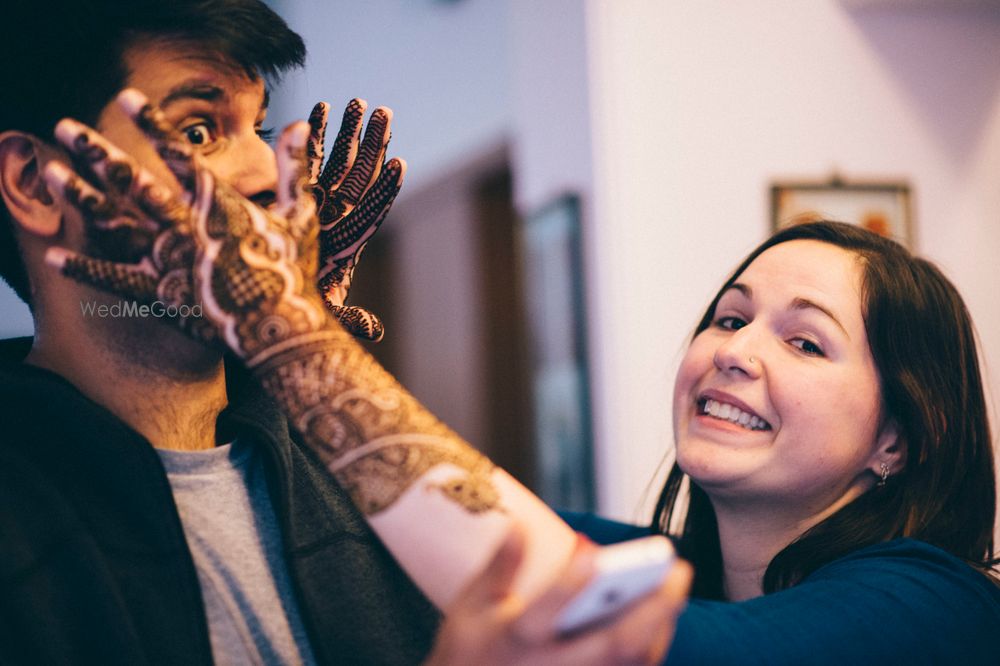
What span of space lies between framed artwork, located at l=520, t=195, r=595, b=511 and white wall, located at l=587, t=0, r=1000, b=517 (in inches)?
3.7

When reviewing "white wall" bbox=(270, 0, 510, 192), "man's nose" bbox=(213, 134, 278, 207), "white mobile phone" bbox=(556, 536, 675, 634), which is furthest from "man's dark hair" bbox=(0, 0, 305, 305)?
"white wall" bbox=(270, 0, 510, 192)

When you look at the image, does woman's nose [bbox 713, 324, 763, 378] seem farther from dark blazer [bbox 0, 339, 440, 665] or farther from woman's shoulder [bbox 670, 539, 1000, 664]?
dark blazer [bbox 0, 339, 440, 665]

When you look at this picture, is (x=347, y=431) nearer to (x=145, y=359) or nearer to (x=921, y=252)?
(x=145, y=359)

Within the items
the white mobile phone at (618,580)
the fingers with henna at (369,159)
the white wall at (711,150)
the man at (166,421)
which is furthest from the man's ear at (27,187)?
the white wall at (711,150)

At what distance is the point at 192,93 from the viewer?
95 centimetres

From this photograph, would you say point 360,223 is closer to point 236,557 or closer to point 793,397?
point 236,557

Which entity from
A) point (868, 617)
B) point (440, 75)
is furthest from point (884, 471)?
point (440, 75)

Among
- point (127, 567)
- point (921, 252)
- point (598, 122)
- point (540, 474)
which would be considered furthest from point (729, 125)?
point (127, 567)

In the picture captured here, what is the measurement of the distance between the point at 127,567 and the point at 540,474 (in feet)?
7.05

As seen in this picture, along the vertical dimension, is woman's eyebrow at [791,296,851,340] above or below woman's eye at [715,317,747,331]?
above

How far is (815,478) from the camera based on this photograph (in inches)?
49.4

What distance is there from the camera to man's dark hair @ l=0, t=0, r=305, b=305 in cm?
95

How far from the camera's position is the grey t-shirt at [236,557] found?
870mm

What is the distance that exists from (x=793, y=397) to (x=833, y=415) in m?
0.07
